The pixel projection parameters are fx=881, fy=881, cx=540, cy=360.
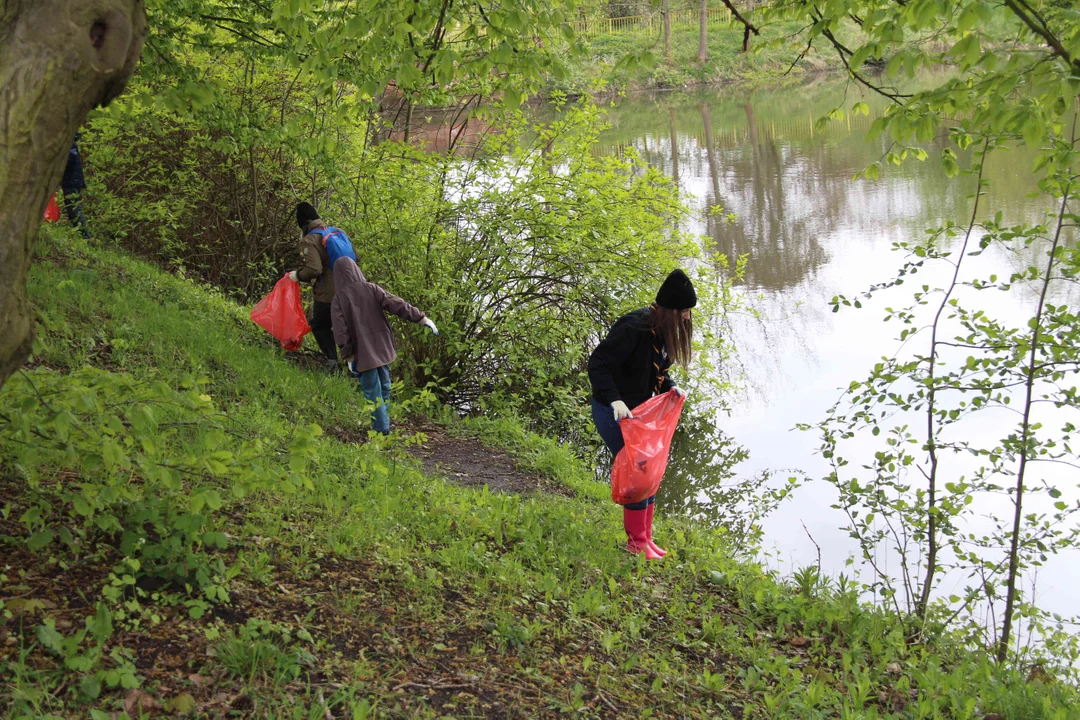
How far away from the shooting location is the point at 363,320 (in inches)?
277

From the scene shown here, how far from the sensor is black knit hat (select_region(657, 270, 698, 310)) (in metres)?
5.07

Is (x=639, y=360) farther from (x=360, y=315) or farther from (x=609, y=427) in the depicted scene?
(x=360, y=315)

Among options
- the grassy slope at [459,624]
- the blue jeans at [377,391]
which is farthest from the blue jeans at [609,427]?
the blue jeans at [377,391]

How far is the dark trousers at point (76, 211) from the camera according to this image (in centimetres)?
1003

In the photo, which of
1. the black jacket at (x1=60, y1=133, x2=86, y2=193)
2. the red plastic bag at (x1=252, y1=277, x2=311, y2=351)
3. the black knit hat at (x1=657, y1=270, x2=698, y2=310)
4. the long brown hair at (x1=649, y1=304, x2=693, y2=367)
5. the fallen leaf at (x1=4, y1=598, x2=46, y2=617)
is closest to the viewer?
the fallen leaf at (x1=4, y1=598, x2=46, y2=617)

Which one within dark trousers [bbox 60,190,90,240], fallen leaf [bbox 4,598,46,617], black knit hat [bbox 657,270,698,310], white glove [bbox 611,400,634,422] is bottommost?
fallen leaf [bbox 4,598,46,617]

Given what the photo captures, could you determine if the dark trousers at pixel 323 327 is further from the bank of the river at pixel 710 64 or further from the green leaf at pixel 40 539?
the bank of the river at pixel 710 64

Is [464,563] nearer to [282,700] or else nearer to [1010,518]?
[282,700]

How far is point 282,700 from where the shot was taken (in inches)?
117

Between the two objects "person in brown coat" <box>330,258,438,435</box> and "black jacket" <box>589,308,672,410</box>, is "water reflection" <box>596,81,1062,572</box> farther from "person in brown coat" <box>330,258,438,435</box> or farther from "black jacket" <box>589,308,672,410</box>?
"person in brown coat" <box>330,258,438,435</box>

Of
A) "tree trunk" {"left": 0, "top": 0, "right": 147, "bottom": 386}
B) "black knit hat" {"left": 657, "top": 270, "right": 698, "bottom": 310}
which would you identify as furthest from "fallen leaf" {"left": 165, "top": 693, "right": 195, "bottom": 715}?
"black knit hat" {"left": 657, "top": 270, "right": 698, "bottom": 310}

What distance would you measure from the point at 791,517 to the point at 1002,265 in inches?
310

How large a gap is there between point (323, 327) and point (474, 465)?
85.4 inches

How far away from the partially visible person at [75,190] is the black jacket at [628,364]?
7.11m
